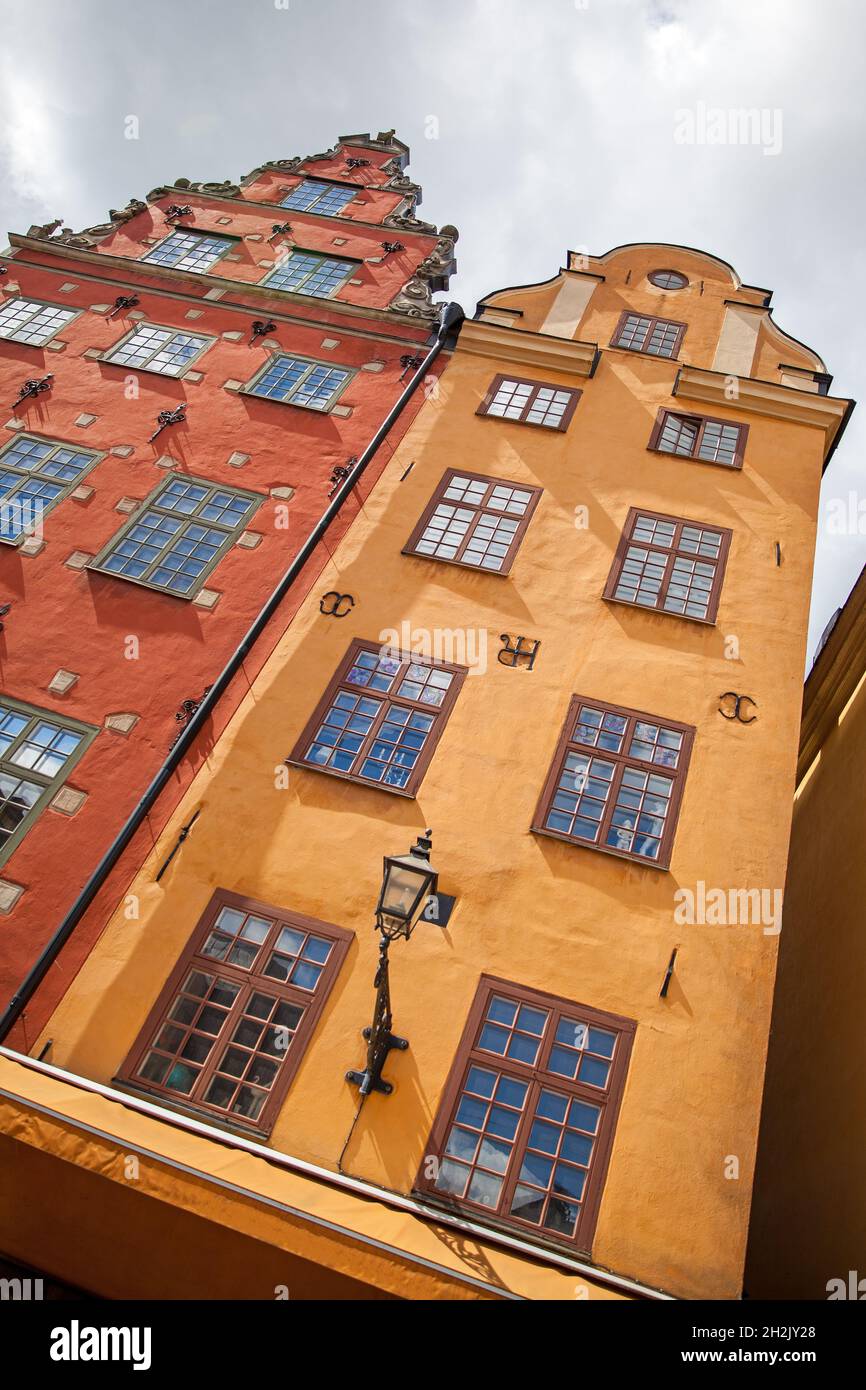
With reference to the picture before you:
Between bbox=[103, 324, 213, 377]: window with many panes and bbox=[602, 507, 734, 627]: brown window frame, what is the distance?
7.33m

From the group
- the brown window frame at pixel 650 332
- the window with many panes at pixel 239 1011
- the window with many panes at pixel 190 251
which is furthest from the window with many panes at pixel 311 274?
the window with many panes at pixel 239 1011

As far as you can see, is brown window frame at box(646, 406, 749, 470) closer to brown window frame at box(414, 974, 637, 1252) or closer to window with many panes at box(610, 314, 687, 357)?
window with many panes at box(610, 314, 687, 357)

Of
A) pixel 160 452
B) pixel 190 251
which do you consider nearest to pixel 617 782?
pixel 160 452

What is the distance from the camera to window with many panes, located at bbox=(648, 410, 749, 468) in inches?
487

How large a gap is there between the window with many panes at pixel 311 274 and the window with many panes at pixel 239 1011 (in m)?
11.1

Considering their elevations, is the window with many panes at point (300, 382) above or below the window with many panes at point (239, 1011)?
above

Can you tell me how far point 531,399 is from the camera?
13.1 meters

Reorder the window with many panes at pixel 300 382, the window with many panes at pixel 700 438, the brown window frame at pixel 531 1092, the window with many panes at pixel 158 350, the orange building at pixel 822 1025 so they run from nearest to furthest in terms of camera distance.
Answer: the brown window frame at pixel 531 1092, the orange building at pixel 822 1025, the window with many panes at pixel 700 438, the window with many panes at pixel 300 382, the window with many panes at pixel 158 350

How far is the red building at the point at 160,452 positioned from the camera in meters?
9.52

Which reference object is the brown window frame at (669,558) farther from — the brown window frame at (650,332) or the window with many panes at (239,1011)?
the window with many panes at (239,1011)

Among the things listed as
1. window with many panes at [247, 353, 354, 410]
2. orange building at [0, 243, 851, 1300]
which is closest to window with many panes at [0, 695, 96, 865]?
orange building at [0, 243, 851, 1300]

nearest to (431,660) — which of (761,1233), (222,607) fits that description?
(222,607)

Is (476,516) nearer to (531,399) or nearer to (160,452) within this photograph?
(531,399)

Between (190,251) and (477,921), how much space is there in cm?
1368
